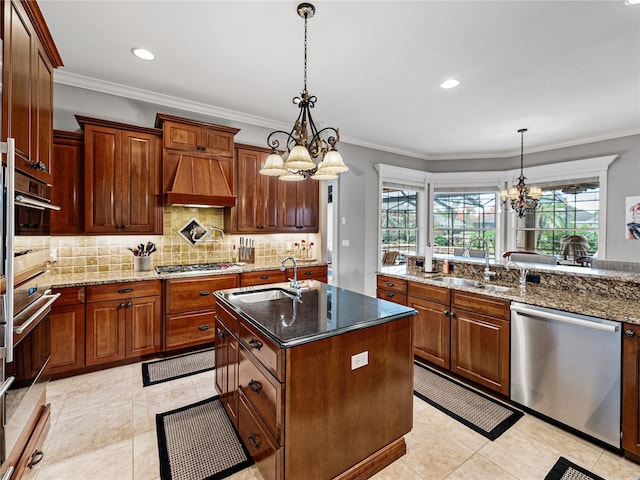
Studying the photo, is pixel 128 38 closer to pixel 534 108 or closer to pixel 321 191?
pixel 321 191

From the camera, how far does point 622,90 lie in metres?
3.34

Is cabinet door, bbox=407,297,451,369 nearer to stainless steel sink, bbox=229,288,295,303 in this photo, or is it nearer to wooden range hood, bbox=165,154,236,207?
stainless steel sink, bbox=229,288,295,303

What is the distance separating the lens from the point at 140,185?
3.39 metres

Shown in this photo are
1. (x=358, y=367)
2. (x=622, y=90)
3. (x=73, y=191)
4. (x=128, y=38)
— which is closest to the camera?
(x=358, y=367)

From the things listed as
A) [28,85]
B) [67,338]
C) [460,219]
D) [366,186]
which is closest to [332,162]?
[28,85]

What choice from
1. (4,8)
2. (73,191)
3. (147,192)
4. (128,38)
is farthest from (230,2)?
(73,191)

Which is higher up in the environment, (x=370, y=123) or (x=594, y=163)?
(x=370, y=123)

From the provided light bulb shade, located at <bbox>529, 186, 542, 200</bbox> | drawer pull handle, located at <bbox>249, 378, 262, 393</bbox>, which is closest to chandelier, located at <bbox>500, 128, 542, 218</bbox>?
light bulb shade, located at <bbox>529, 186, 542, 200</bbox>

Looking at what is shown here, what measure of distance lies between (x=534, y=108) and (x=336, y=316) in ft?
12.9

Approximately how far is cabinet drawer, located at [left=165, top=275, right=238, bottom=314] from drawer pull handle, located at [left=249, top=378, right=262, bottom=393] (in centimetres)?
188

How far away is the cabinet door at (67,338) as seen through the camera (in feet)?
8.98

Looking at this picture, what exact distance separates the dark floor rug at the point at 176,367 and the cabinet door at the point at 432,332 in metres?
2.13

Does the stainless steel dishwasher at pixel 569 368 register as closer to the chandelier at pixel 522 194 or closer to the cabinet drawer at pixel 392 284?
the cabinet drawer at pixel 392 284

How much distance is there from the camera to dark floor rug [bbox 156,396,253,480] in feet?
5.96
